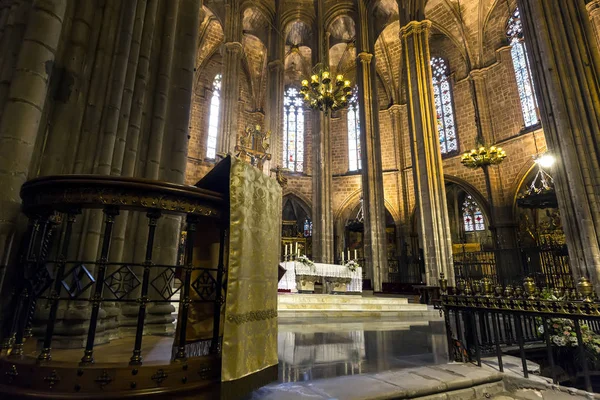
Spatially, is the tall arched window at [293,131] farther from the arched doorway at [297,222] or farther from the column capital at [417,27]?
the column capital at [417,27]

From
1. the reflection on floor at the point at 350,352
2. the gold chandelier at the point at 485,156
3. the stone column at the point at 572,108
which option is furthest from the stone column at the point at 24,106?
the gold chandelier at the point at 485,156

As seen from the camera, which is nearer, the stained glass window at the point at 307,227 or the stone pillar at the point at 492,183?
→ the stone pillar at the point at 492,183

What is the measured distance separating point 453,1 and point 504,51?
345cm

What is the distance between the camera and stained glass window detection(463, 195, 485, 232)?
16953 millimetres

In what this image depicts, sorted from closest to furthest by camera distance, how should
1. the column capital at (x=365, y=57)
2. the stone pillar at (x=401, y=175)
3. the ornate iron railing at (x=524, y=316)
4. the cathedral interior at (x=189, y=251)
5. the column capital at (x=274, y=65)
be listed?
the cathedral interior at (x=189, y=251)
the ornate iron railing at (x=524, y=316)
the column capital at (x=365, y=57)
the column capital at (x=274, y=65)
the stone pillar at (x=401, y=175)

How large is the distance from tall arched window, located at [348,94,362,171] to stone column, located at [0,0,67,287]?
1736 cm

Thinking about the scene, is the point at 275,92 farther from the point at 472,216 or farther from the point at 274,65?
the point at 472,216

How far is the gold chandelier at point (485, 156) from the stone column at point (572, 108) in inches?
194

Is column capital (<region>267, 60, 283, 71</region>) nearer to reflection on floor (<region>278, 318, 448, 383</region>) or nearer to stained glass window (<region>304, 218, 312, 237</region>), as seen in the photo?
stained glass window (<region>304, 218, 312, 237</region>)

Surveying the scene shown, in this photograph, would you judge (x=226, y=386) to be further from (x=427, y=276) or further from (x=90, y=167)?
(x=427, y=276)

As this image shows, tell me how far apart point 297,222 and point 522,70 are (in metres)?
13.1

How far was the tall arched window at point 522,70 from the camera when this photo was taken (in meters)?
13.9

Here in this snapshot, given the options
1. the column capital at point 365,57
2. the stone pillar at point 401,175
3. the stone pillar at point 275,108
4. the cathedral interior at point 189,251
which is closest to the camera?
the cathedral interior at point 189,251

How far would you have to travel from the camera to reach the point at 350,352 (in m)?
2.98
